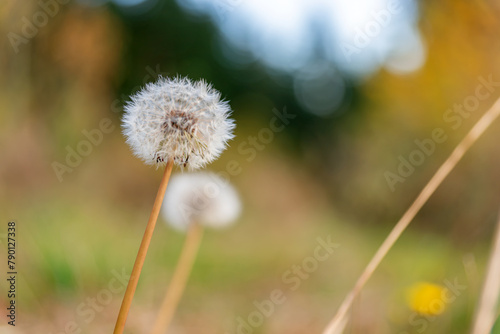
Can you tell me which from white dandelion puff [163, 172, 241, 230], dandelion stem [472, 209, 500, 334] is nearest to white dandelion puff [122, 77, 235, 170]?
dandelion stem [472, 209, 500, 334]

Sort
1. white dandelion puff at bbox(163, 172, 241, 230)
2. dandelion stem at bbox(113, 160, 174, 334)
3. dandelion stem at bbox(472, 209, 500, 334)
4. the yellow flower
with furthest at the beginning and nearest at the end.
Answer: the yellow flower → white dandelion puff at bbox(163, 172, 241, 230) → dandelion stem at bbox(472, 209, 500, 334) → dandelion stem at bbox(113, 160, 174, 334)

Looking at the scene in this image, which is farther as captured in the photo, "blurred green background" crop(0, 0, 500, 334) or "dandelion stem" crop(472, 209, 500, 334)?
"blurred green background" crop(0, 0, 500, 334)

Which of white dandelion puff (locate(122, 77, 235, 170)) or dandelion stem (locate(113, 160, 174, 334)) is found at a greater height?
white dandelion puff (locate(122, 77, 235, 170))

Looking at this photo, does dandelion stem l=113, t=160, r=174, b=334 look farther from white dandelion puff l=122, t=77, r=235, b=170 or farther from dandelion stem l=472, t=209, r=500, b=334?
dandelion stem l=472, t=209, r=500, b=334

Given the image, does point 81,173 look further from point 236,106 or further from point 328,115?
point 328,115

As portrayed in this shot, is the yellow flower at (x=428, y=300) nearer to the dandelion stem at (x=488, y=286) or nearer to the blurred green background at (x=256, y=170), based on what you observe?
the blurred green background at (x=256, y=170)

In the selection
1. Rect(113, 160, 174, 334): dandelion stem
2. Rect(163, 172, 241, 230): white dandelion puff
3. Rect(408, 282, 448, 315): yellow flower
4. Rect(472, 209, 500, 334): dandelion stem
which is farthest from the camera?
Rect(408, 282, 448, 315): yellow flower
